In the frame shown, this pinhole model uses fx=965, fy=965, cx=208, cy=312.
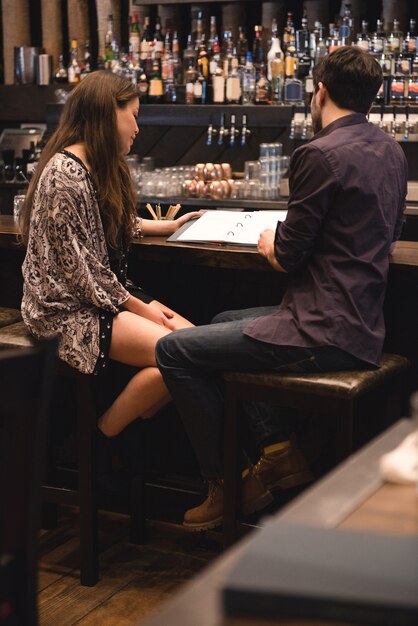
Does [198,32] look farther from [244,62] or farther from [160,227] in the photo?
[160,227]

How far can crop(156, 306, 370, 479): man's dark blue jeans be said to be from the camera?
100 inches

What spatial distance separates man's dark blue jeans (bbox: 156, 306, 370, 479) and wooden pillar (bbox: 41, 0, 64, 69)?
3.83 m

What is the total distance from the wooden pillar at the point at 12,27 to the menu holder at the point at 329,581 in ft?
19.4

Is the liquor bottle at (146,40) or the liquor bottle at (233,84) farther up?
the liquor bottle at (146,40)

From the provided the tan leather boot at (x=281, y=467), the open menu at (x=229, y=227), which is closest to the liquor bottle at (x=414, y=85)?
the open menu at (x=229, y=227)

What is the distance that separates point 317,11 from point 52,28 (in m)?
1.83

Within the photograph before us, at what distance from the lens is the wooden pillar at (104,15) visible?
5953 millimetres

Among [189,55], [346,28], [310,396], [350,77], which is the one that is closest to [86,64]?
[189,55]

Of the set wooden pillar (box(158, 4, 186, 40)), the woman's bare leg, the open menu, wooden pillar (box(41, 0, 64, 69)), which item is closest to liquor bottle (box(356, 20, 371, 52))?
wooden pillar (box(158, 4, 186, 40))

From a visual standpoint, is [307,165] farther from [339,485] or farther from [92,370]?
[339,485]

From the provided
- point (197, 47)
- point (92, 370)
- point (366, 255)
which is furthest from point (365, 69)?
point (197, 47)

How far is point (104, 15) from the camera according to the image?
19.6 ft

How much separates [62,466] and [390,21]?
3047 mm

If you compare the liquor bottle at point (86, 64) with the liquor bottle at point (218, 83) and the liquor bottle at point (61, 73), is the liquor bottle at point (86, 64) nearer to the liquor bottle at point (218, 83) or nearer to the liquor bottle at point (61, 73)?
the liquor bottle at point (61, 73)
